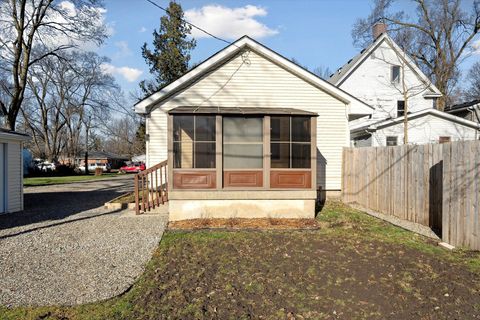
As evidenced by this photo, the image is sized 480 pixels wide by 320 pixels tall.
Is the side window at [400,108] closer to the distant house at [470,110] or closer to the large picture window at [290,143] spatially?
the distant house at [470,110]

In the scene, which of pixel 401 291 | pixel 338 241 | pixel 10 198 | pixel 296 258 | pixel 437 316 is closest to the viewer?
pixel 437 316

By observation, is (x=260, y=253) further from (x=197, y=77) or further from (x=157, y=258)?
(x=197, y=77)

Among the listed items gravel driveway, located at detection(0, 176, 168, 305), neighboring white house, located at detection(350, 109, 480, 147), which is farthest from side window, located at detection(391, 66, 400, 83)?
gravel driveway, located at detection(0, 176, 168, 305)

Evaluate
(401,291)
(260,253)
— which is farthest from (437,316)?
(260,253)

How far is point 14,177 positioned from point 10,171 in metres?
0.27

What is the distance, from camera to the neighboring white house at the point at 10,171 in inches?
410

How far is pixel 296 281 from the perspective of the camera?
16.2 ft

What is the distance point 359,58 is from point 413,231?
17564mm

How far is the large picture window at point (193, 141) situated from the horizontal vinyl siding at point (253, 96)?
2.33 m

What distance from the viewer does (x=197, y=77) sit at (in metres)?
11.4

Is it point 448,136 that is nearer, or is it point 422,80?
point 448,136

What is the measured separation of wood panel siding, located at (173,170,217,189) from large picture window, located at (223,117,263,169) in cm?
72

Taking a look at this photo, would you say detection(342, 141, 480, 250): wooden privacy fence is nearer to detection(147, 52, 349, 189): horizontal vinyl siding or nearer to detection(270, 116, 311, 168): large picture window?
detection(147, 52, 349, 189): horizontal vinyl siding

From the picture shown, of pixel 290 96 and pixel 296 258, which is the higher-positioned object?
pixel 290 96
